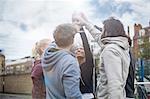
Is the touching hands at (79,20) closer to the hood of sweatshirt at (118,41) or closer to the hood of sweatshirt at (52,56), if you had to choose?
the hood of sweatshirt at (118,41)

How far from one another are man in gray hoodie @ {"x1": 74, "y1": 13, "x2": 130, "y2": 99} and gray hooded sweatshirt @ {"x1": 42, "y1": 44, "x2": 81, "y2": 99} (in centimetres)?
22

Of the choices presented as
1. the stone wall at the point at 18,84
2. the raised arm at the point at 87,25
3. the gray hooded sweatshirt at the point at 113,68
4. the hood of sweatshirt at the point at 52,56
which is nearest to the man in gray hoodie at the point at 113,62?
the gray hooded sweatshirt at the point at 113,68

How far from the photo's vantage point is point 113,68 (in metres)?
1.50

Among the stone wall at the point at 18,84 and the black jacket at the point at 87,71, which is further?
the stone wall at the point at 18,84

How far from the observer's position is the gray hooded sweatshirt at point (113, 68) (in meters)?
1.47

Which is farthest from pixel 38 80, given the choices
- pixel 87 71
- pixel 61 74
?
pixel 61 74

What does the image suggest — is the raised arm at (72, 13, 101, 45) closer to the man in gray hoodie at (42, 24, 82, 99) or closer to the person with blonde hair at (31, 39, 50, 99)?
the person with blonde hair at (31, 39, 50, 99)

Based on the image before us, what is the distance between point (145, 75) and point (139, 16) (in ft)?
1.44

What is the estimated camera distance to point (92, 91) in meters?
1.70

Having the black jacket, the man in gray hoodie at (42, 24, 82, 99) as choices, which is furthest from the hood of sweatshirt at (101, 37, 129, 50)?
the man in gray hoodie at (42, 24, 82, 99)

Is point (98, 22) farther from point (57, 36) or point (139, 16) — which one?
point (57, 36)

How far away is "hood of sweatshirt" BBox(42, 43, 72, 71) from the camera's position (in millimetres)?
1359

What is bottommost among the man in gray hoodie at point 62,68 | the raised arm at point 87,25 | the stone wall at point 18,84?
the stone wall at point 18,84

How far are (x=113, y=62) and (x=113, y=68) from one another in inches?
1.2
